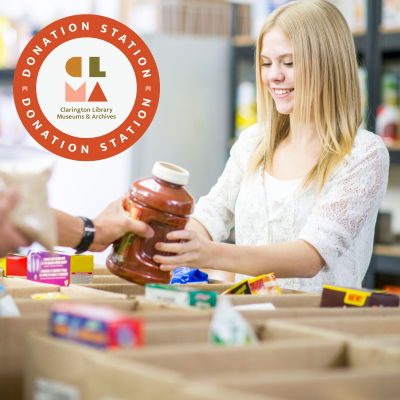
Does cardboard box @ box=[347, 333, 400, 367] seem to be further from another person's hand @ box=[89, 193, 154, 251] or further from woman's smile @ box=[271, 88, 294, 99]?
woman's smile @ box=[271, 88, 294, 99]

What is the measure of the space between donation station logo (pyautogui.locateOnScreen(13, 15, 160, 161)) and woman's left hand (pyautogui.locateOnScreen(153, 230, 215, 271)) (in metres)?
0.53

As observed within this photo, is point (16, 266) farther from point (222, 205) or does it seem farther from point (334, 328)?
point (334, 328)

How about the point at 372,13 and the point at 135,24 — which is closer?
the point at 372,13

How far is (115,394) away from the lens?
56cm

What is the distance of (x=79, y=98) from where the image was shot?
71.0 inches

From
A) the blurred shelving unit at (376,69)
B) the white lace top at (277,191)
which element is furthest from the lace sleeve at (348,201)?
the blurred shelving unit at (376,69)

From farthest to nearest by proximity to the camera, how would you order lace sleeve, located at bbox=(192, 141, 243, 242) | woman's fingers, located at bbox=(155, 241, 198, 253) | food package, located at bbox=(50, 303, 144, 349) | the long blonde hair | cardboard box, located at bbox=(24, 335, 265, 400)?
lace sleeve, located at bbox=(192, 141, 243, 242) < the long blonde hair < woman's fingers, located at bbox=(155, 241, 198, 253) < food package, located at bbox=(50, 303, 144, 349) < cardboard box, located at bbox=(24, 335, 265, 400)

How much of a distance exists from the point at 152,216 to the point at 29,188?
0.95 ft

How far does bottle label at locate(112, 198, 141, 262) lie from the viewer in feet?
3.49

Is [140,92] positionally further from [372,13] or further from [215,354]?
[372,13]

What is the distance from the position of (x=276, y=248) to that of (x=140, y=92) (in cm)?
62

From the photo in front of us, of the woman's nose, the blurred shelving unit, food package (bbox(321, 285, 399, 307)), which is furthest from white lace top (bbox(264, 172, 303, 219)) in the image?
the blurred shelving unit

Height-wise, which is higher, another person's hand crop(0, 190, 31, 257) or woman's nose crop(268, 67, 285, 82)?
woman's nose crop(268, 67, 285, 82)

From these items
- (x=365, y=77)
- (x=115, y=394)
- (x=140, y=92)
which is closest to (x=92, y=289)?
(x=115, y=394)
